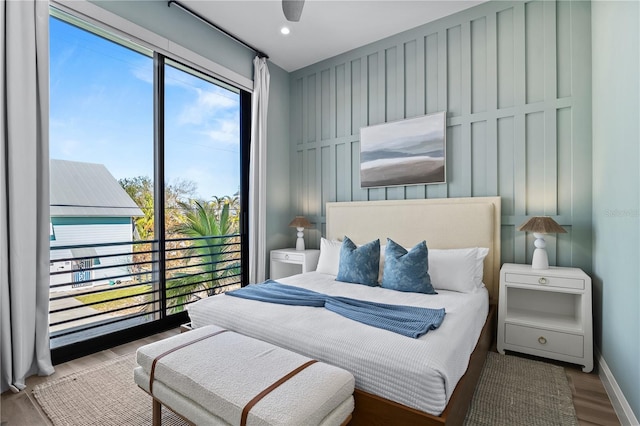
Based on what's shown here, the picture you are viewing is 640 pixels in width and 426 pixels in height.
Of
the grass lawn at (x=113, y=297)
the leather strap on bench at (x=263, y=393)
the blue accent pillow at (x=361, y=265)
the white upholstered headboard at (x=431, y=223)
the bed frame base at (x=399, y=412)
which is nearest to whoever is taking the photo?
the leather strap on bench at (x=263, y=393)

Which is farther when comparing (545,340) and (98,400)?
(545,340)

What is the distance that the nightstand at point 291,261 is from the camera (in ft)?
12.3

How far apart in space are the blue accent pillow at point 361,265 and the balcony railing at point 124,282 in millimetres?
1528

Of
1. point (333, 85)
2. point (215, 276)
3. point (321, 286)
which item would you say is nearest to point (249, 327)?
point (321, 286)

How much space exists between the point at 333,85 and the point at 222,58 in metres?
1.31

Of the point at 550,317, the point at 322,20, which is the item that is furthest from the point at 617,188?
the point at 322,20

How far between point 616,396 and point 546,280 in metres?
0.77

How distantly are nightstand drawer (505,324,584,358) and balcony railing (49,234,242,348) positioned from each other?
285 cm

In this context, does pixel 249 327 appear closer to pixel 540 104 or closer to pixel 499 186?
pixel 499 186

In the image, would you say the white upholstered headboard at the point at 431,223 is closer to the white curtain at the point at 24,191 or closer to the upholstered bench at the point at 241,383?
the upholstered bench at the point at 241,383

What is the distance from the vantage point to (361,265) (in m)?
2.75

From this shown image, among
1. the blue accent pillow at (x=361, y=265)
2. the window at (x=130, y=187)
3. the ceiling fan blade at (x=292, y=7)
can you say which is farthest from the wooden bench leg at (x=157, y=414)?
the ceiling fan blade at (x=292, y=7)

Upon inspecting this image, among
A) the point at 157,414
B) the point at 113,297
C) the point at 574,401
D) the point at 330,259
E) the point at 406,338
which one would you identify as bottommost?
the point at 574,401

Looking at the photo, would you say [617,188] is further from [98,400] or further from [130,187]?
[130,187]
